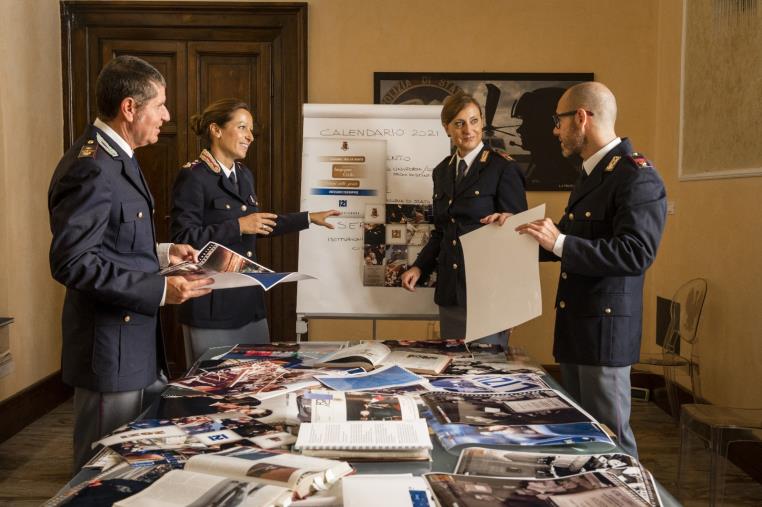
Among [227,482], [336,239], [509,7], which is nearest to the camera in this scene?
[227,482]

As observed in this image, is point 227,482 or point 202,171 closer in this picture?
point 227,482

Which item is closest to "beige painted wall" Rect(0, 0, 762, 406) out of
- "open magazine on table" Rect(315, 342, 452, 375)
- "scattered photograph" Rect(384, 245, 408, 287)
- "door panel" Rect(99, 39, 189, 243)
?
"door panel" Rect(99, 39, 189, 243)

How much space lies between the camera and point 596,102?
7.96ft

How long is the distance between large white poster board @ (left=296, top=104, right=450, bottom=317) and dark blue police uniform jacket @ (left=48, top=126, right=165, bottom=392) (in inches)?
64.6

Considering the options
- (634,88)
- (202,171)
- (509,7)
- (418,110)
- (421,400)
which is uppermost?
(509,7)

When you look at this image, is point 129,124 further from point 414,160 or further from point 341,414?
point 414,160

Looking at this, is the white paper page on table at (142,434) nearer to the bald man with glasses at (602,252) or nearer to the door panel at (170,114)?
the bald man with glasses at (602,252)

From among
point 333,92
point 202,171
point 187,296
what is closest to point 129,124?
point 187,296

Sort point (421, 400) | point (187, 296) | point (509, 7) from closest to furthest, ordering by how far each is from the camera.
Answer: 1. point (421, 400)
2. point (187, 296)
3. point (509, 7)

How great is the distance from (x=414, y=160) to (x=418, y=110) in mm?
254

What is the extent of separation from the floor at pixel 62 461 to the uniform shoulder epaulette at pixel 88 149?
74.9 inches

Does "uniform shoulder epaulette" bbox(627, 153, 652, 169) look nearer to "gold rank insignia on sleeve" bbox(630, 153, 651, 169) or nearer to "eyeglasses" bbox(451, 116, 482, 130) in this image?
"gold rank insignia on sleeve" bbox(630, 153, 651, 169)

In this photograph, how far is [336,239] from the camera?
12.4ft

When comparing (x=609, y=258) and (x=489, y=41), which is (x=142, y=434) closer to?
(x=609, y=258)
